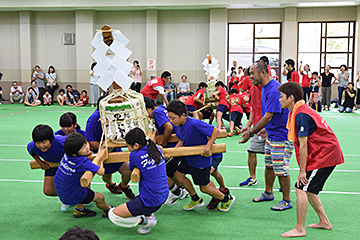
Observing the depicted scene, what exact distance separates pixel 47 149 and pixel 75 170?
63cm

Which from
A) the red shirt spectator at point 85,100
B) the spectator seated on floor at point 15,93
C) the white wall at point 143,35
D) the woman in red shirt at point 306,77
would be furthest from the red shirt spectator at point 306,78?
the spectator seated on floor at point 15,93

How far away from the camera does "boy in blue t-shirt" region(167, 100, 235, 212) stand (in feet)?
14.8

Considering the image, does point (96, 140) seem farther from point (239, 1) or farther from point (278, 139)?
point (239, 1)

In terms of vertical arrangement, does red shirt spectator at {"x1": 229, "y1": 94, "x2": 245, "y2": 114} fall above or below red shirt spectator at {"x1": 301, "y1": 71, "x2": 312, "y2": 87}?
below

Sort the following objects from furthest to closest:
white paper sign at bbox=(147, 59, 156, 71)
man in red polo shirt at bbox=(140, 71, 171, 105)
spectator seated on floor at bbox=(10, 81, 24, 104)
Answer: 1. spectator seated on floor at bbox=(10, 81, 24, 104)
2. white paper sign at bbox=(147, 59, 156, 71)
3. man in red polo shirt at bbox=(140, 71, 171, 105)

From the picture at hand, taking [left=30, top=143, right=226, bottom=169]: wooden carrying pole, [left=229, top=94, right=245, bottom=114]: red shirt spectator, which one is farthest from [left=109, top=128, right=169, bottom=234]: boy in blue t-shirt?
[left=229, top=94, right=245, bottom=114]: red shirt spectator

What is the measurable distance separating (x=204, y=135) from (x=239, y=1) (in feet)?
57.8

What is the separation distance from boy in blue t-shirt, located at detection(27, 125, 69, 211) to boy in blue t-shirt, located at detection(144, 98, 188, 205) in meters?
1.27

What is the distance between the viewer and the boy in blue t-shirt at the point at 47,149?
443 centimetres

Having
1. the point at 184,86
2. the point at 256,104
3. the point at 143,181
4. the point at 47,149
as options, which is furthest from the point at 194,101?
the point at 184,86

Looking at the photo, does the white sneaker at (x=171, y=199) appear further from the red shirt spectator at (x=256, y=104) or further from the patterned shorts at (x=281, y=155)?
the red shirt spectator at (x=256, y=104)

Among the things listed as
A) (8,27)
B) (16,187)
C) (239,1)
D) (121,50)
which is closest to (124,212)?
(121,50)

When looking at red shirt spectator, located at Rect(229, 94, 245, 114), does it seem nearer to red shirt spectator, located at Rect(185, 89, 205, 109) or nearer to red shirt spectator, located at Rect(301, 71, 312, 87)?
red shirt spectator, located at Rect(185, 89, 205, 109)

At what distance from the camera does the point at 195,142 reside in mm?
4652
